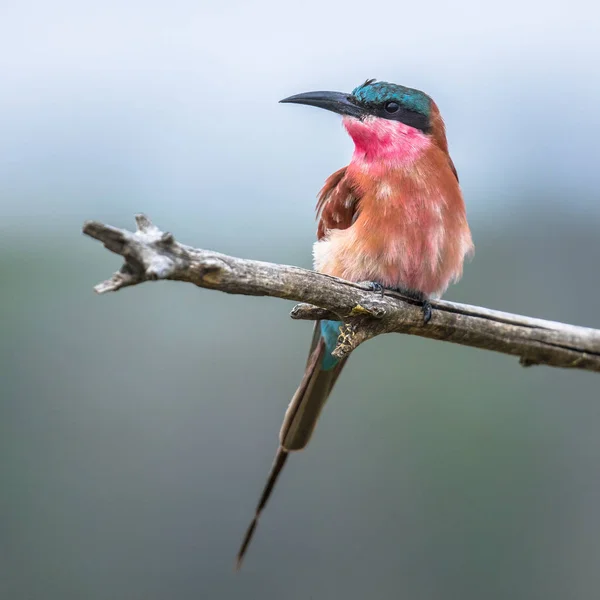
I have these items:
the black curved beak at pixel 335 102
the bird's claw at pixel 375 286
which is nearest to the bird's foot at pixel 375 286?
the bird's claw at pixel 375 286

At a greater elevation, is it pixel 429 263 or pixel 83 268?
pixel 429 263

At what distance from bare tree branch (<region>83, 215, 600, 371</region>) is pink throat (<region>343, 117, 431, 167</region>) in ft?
1.38

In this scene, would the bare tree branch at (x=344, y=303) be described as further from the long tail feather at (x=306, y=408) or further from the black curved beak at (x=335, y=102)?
the black curved beak at (x=335, y=102)

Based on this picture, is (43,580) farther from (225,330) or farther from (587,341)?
(587,341)

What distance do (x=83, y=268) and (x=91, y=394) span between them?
783 mm

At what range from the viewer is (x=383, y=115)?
91.4 inches

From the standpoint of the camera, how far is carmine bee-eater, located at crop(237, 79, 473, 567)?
2.17 meters

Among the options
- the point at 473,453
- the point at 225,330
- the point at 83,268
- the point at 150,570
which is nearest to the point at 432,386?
the point at 473,453

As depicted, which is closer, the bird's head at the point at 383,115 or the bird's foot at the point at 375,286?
the bird's foot at the point at 375,286

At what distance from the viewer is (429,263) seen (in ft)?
7.10

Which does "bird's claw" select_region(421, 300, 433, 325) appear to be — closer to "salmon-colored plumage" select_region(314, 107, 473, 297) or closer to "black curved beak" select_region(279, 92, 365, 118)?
"salmon-colored plumage" select_region(314, 107, 473, 297)

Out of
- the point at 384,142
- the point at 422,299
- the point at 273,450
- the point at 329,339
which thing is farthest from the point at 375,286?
the point at 273,450

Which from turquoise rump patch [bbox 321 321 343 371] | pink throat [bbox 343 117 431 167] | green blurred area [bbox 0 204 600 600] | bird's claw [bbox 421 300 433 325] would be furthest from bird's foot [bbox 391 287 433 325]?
green blurred area [bbox 0 204 600 600]

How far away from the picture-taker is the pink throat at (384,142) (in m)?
2.25
